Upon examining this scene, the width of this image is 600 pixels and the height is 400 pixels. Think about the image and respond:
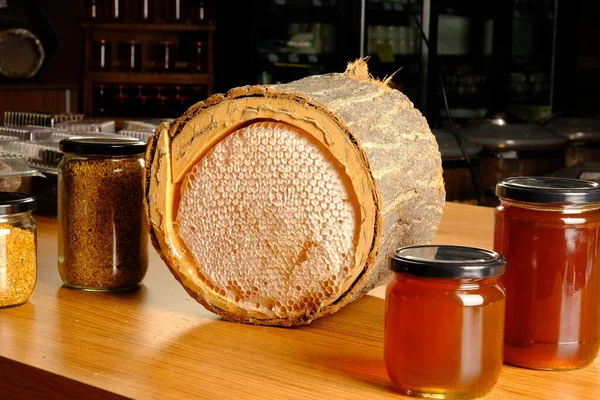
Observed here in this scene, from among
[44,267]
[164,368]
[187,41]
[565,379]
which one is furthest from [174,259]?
[187,41]

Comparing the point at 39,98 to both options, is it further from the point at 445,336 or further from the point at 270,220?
the point at 445,336

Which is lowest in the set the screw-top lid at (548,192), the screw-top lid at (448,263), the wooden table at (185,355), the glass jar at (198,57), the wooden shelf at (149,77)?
the wooden table at (185,355)

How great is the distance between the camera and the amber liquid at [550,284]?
797 millimetres

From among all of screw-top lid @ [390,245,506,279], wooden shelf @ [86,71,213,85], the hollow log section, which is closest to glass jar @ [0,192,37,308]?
the hollow log section

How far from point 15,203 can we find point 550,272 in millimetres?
598

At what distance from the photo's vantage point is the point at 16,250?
1018mm

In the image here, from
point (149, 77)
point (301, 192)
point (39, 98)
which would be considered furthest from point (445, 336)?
point (39, 98)

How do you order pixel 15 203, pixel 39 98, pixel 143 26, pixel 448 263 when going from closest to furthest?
pixel 448 263, pixel 15 203, pixel 143 26, pixel 39 98

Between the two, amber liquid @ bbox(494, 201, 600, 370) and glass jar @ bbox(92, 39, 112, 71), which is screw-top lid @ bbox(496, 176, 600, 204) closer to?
amber liquid @ bbox(494, 201, 600, 370)

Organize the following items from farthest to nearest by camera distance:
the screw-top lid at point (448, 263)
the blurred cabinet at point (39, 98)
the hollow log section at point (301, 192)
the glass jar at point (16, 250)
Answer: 1. the blurred cabinet at point (39, 98)
2. the glass jar at point (16, 250)
3. the hollow log section at point (301, 192)
4. the screw-top lid at point (448, 263)

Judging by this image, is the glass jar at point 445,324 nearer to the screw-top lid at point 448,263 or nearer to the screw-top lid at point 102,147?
the screw-top lid at point 448,263

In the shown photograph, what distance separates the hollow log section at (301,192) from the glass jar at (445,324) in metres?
0.16

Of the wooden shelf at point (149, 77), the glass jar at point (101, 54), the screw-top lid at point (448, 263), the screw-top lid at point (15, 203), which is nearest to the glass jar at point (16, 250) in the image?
the screw-top lid at point (15, 203)

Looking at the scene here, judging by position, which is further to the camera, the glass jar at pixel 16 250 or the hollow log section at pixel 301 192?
the glass jar at pixel 16 250
